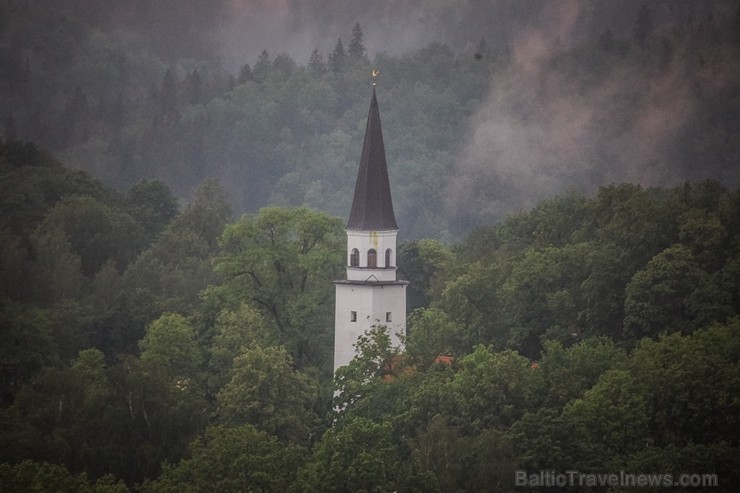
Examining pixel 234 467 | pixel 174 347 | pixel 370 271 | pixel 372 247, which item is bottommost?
pixel 234 467

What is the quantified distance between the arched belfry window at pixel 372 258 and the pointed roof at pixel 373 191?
3.07ft

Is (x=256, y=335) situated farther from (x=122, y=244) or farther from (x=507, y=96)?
(x=507, y=96)

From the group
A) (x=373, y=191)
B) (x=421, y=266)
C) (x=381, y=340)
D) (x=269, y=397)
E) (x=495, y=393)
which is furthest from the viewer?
(x=421, y=266)

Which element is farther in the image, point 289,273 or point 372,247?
point 289,273

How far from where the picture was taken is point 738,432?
75125 mm

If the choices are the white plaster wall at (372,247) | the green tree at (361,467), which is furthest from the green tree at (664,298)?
the green tree at (361,467)

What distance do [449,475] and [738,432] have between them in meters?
9.50

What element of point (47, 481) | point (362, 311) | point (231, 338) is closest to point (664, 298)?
point (362, 311)

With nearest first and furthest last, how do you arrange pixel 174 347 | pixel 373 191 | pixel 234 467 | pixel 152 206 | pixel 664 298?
pixel 234 467, pixel 664 298, pixel 174 347, pixel 373 191, pixel 152 206

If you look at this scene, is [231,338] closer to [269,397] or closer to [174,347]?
[174,347]

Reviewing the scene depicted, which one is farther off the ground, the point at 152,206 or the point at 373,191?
the point at 152,206

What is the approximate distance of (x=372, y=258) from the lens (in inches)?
3752

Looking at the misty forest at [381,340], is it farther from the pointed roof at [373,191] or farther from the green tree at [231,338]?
the pointed roof at [373,191]

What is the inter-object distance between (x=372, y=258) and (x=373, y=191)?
3185 millimetres
